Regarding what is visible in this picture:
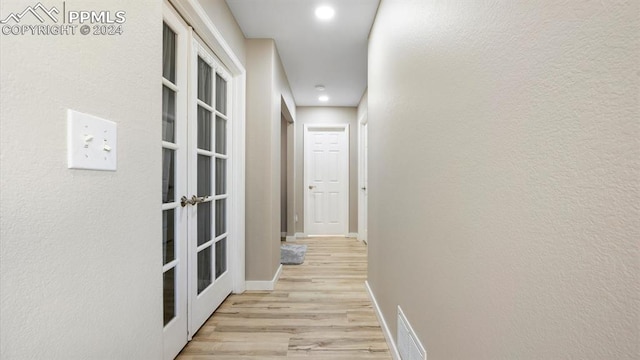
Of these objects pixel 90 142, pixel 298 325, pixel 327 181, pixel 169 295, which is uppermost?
pixel 90 142

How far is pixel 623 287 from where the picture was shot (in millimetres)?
383

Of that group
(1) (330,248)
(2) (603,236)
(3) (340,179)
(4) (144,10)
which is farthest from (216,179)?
(3) (340,179)

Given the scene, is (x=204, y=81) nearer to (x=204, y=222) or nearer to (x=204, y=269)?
(x=204, y=222)

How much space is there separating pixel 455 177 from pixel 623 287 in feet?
1.66

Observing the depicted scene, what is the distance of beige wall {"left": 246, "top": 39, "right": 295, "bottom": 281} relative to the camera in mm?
2549

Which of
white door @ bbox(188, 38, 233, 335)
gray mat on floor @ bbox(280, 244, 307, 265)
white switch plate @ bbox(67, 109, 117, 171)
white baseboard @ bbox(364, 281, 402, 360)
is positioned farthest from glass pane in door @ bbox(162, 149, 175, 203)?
gray mat on floor @ bbox(280, 244, 307, 265)

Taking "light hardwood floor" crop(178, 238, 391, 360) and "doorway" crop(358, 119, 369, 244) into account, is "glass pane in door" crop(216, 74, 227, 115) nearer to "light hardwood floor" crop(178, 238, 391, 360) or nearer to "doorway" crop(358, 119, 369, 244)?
"light hardwood floor" crop(178, 238, 391, 360)

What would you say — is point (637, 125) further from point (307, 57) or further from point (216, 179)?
point (307, 57)

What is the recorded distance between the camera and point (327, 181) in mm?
5145

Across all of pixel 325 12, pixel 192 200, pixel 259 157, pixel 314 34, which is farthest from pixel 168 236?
pixel 314 34

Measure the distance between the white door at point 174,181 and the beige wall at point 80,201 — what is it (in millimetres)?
570

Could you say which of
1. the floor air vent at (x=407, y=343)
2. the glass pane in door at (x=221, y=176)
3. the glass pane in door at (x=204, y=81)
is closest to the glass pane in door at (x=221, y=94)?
the glass pane in door at (x=204, y=81)

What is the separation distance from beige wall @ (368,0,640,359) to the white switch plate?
1018 millimetres

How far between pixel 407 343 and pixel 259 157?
6.23ft
